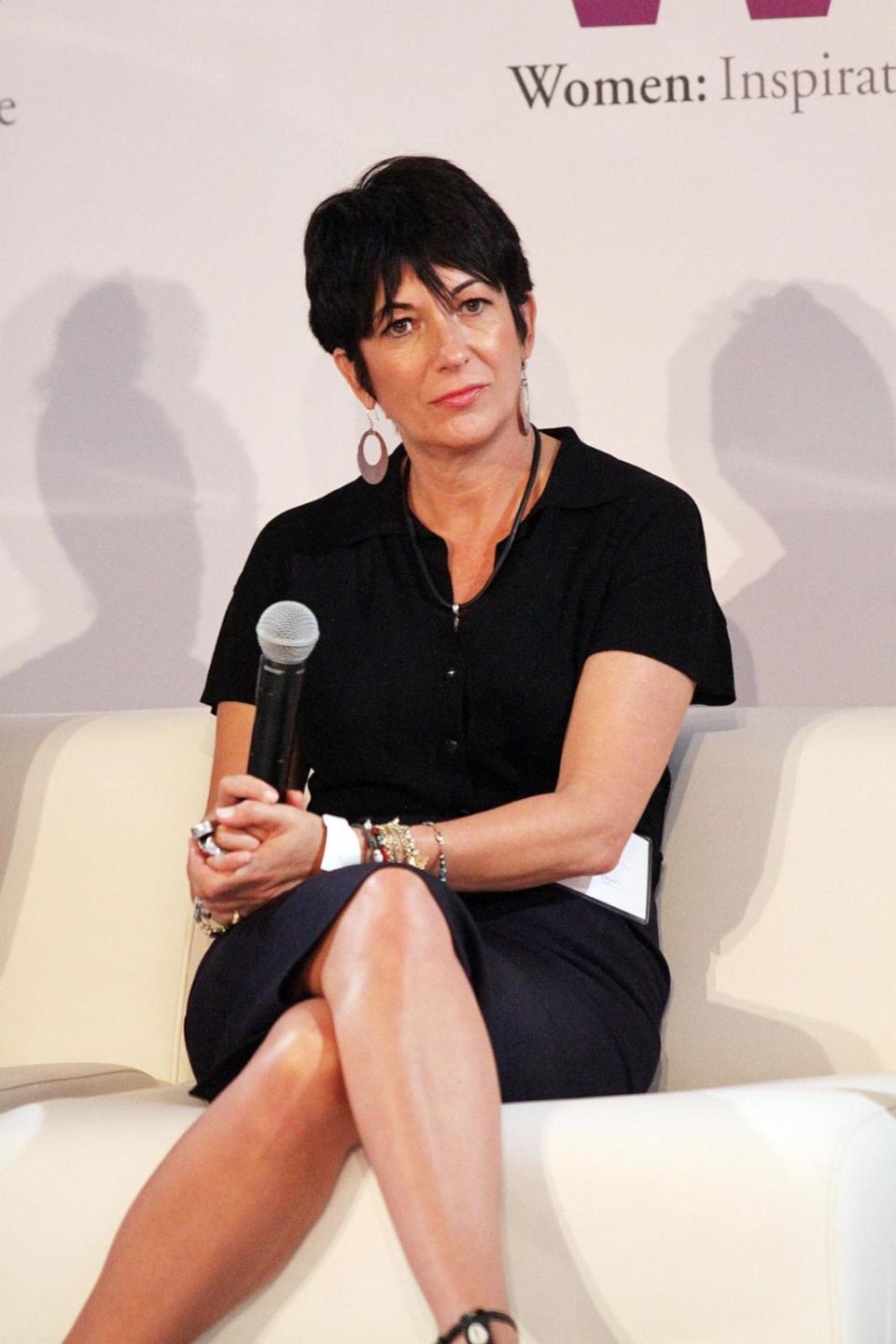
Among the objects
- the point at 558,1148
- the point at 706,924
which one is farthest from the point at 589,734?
the point at 558,1148

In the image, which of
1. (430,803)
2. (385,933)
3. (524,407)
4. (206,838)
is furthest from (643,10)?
(385,933)

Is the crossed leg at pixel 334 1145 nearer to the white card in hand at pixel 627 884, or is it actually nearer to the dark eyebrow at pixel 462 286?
the white card in hand at pixel 627 884

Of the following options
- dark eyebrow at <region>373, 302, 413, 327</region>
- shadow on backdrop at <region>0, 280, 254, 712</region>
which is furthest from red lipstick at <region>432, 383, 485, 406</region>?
shadow on backdrop at <region>0, 280, 254, 712</region>

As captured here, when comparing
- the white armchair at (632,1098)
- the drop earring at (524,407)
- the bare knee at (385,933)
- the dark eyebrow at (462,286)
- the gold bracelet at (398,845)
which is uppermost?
the dark eyebrow at (462,286)

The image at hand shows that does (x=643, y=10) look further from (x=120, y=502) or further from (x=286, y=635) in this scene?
(x=286, y=635)

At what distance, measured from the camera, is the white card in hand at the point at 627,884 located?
189 cm

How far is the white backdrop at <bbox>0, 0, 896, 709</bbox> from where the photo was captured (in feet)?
8.80

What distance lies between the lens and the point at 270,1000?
5.19ft

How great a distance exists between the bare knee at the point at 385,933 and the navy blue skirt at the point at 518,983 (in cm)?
2

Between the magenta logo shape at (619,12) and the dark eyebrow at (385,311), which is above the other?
the magenta logo shape at (619,12)

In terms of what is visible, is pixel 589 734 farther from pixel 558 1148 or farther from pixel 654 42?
pixel 654 42

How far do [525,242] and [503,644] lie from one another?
1012 millimetres

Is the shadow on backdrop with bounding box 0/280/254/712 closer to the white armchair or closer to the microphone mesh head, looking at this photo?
the white armchair

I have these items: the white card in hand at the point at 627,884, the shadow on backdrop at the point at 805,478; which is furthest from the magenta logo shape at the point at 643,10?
the white card in hand at the point at 627,884
